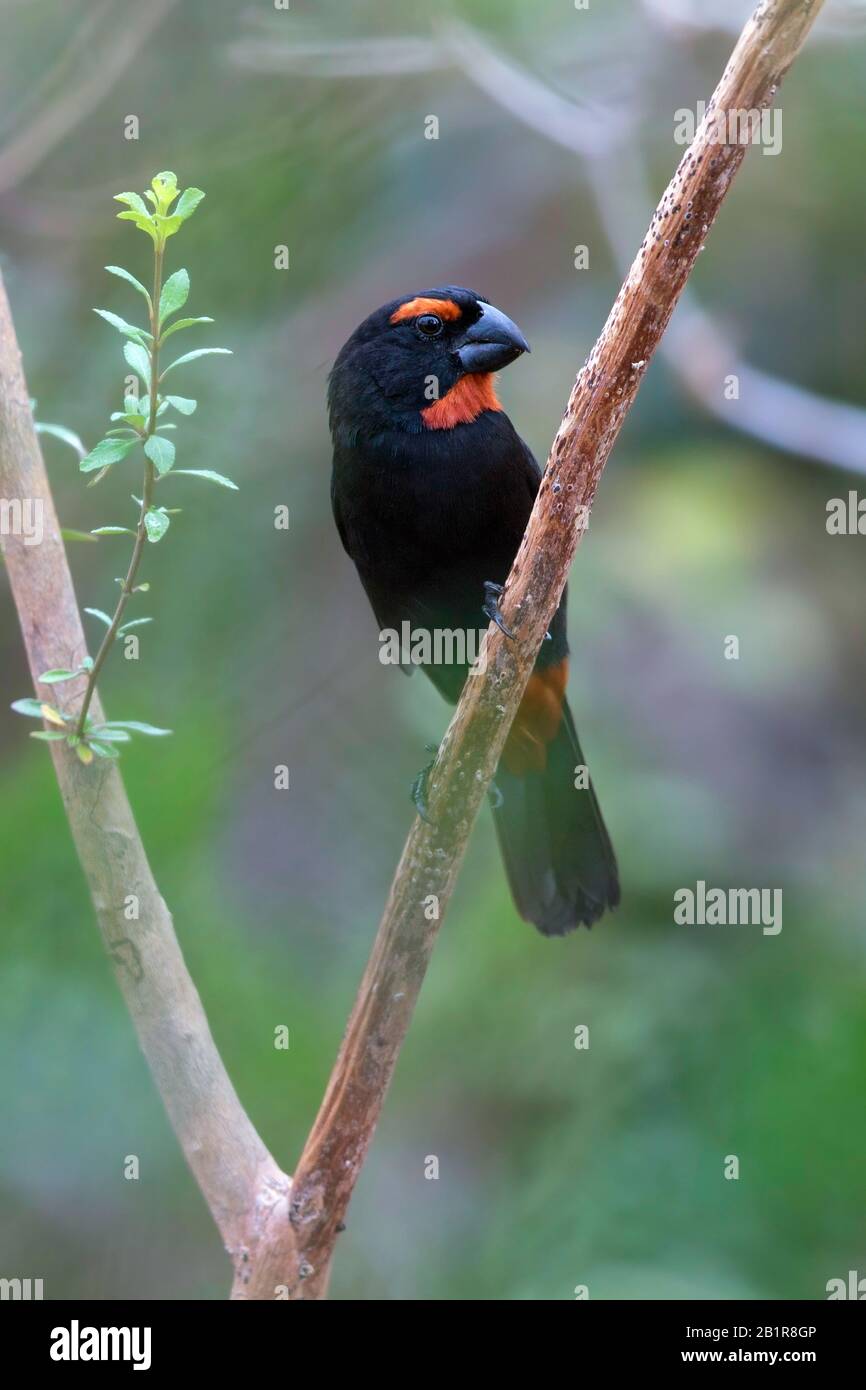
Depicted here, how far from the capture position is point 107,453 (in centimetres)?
191

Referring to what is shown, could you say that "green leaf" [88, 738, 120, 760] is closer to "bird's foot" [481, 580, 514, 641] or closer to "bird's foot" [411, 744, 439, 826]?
"bird's foot" [411, 744, 439, 826]

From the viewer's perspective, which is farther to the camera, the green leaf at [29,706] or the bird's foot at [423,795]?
the bird's foot at [423,795]

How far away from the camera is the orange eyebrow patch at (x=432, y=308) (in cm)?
290

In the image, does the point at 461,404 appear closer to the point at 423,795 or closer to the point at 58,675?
the point at 423,795

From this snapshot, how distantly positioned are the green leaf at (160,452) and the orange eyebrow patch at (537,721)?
1366mm

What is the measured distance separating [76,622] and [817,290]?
394 cm

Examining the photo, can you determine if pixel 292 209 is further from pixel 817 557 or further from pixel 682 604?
pixel 817 557

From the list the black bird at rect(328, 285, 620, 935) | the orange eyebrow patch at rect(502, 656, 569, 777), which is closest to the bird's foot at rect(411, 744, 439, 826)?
the orange eyebrow patch at rect(502, 656, 569, 777)

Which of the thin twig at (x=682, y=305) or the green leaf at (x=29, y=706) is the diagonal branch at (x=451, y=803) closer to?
the green leaf at (x=29, y=706)

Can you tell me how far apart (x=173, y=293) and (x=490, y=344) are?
3.65ft

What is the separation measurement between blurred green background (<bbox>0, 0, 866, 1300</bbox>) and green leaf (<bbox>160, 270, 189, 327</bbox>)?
5.86 feet

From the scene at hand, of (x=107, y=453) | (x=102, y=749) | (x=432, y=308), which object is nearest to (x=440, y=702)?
(x=432, y=308)

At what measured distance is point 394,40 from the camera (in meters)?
4.53

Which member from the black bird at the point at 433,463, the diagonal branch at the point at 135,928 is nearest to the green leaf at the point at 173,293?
the diagonal branch at the point at 135,928
